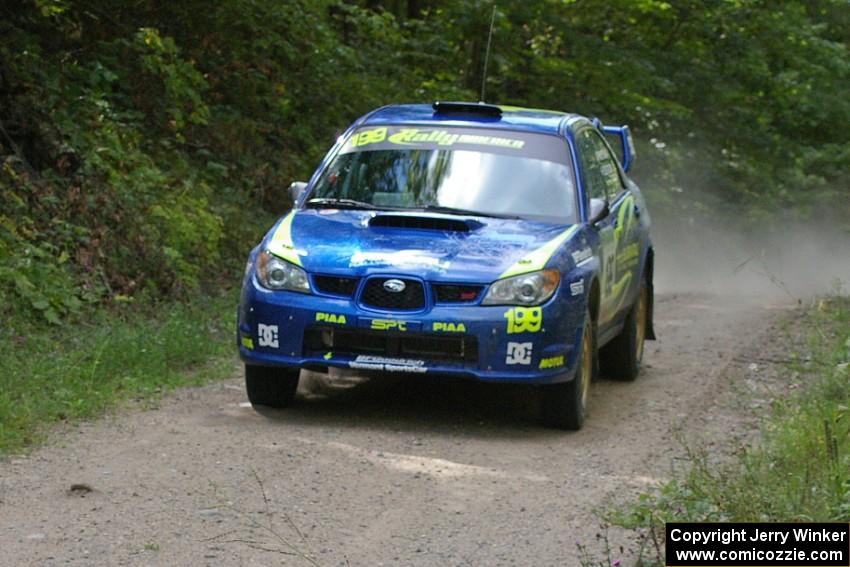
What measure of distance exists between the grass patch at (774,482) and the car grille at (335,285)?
207 cm

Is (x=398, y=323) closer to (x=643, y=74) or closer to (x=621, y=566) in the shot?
(x=621, y=566)

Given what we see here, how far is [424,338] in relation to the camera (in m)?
8.25

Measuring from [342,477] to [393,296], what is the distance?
1459mm

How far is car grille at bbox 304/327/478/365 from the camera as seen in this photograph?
825cm

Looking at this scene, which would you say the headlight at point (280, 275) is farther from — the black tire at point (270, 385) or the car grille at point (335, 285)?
the black tire at point (270, 385)

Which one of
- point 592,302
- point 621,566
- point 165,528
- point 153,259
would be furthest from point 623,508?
point 153,259

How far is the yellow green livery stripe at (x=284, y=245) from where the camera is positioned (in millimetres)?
8492

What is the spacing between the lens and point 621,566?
5.52 metres

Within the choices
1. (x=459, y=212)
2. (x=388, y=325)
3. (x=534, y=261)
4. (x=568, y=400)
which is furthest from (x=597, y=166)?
(x=388, y=325)

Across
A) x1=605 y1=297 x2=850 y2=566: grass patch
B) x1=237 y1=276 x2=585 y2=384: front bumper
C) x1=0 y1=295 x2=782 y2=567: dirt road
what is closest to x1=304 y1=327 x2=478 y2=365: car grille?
x1=237 y1=276 x2=585 y2=384: front bumper

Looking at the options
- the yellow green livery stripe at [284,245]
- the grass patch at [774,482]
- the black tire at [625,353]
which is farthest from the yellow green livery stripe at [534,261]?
the black tire at [625,353]

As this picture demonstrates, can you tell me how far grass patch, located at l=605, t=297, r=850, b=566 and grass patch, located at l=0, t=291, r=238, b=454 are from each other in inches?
131

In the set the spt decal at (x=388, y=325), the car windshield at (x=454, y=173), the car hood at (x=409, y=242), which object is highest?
the car windshield at (x=454, y=173)

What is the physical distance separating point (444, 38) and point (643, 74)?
9.13 feet
